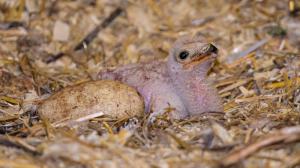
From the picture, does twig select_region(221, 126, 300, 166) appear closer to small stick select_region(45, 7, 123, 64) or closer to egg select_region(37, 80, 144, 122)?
egg select_region(37, 80, 144, 122)

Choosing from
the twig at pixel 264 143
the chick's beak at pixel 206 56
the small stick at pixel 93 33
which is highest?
the small stick at pixel 93 33

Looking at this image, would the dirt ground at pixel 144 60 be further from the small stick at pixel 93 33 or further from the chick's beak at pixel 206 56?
the chick's beak at pixel 206 56

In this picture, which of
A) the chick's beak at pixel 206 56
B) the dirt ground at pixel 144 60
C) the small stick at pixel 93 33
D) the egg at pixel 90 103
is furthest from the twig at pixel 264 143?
the small stick at pixel 93 33

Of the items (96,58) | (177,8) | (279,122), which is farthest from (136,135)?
(177,8)

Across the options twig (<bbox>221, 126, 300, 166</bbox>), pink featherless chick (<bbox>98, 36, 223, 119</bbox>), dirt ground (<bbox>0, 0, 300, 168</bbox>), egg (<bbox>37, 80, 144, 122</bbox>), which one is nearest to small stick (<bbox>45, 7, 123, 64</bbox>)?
dirt ground (<bbox>0, 0, 300, 168</bbox>)

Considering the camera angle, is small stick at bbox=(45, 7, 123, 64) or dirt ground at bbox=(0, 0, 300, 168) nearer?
dirt ground at bbox=(0, 0, 300, 168)

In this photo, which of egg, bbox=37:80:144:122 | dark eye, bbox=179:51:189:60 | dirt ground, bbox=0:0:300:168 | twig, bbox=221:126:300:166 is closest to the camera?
twig, bbox=221:126:300:166

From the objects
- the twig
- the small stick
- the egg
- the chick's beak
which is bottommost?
the twig
